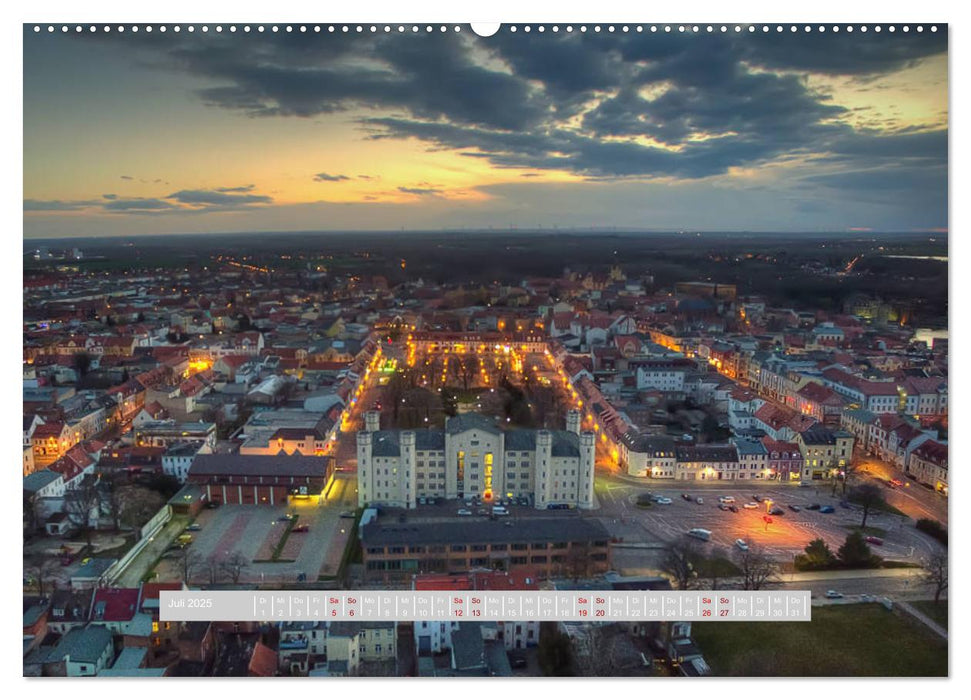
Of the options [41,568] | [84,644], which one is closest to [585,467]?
[84,644]

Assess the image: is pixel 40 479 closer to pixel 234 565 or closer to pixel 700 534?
pixel 234 565

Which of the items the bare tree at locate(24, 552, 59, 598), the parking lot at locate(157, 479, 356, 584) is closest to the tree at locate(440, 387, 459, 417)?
the parking lot at locate(157, 479, 356, 584)

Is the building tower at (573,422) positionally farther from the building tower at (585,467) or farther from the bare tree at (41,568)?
the bare tree at (41,568)

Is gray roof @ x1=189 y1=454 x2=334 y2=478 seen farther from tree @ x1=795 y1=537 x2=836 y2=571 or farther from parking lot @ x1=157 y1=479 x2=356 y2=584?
tree @ x1=795 y1=537 x2=836 y2=571

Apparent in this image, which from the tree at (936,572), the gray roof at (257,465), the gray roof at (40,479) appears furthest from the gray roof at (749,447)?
the gray roof at (40,479)

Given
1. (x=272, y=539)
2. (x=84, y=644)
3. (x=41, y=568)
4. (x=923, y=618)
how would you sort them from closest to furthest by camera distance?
(x=84, y=644) → (x=923, y=618) → (x=41, y=568) → (x=272, y=539)

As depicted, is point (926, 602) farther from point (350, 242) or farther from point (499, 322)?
point (499, 322)
